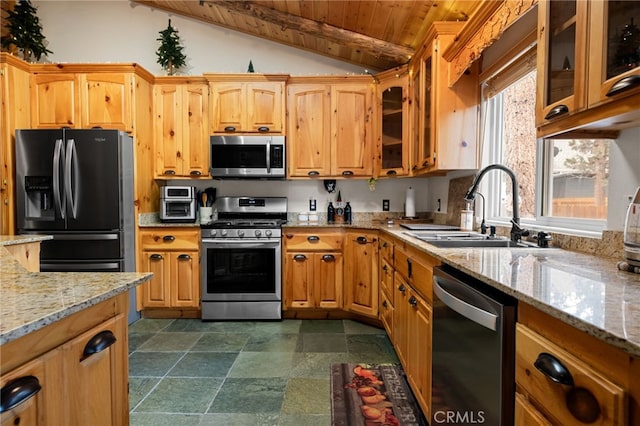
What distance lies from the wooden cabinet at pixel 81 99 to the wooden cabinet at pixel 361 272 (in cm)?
241

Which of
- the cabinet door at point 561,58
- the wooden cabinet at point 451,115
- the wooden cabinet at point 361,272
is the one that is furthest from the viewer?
the wooden cabinet at point 361,272

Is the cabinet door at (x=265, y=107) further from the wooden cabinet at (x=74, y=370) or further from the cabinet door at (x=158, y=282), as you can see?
the wooden cabinet at (x=74, y=370)

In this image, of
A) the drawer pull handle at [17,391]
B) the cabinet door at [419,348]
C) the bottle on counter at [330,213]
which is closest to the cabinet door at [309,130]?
the bottle on counter at [330,213]

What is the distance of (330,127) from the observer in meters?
3.45

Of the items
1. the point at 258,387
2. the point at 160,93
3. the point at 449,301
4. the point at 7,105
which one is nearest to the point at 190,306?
the point at 258,387

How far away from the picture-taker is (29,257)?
197 cm

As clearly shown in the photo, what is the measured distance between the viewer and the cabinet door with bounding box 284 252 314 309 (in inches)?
127

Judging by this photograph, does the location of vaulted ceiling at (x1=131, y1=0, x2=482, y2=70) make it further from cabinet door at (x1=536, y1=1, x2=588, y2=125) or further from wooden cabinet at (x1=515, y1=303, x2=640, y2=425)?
wooden cabinet at (x1=515, y1=303, x2=640, y2=425)

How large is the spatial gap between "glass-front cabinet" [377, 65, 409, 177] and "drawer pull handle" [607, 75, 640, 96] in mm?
2247

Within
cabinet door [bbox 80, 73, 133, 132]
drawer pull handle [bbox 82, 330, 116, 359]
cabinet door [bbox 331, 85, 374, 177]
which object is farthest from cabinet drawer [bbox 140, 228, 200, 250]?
drawer pull handle [bbox 82, 330, 116, 359]

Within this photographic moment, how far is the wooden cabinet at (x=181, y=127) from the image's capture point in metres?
3.44

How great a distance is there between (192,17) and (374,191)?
113 inches

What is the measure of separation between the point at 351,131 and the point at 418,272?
2029 mm

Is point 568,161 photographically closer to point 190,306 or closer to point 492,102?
point 492,102
